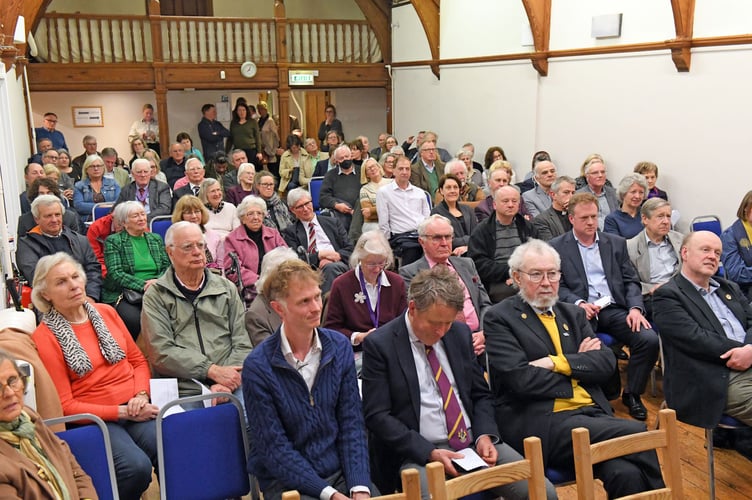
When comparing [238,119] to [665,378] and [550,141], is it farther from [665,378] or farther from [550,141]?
[665,378]

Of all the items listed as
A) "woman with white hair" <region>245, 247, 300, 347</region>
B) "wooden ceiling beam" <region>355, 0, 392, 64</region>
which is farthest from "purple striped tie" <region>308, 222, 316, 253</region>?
"wooden ceiling beam" <region>355, 0, 392, 64</region>

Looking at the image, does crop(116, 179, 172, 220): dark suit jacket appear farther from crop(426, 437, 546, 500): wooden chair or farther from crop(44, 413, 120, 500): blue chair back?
crop(426, 437, 546, 500): wooden chair

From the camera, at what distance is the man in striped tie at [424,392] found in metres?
2.63

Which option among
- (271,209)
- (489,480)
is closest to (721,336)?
(489,480)

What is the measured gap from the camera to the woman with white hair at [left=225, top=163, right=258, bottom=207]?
21.4 ft

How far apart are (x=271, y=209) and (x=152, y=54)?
7.02 m

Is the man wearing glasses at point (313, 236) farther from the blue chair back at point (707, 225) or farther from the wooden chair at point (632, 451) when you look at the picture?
the wooden chair at point (632, 451)

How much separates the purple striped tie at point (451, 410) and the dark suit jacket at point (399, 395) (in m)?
0.05

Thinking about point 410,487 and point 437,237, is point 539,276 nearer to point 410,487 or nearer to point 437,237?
point 437,237

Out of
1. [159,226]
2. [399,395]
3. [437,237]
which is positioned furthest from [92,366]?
[159,226]

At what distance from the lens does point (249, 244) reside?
4.84m

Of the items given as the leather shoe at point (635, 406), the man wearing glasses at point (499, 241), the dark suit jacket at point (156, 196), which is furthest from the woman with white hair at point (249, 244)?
the leather shoe at point (635, 406)

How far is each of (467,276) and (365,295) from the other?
72 centimetres

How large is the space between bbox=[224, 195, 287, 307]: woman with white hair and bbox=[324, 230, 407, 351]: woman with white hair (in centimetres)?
114
